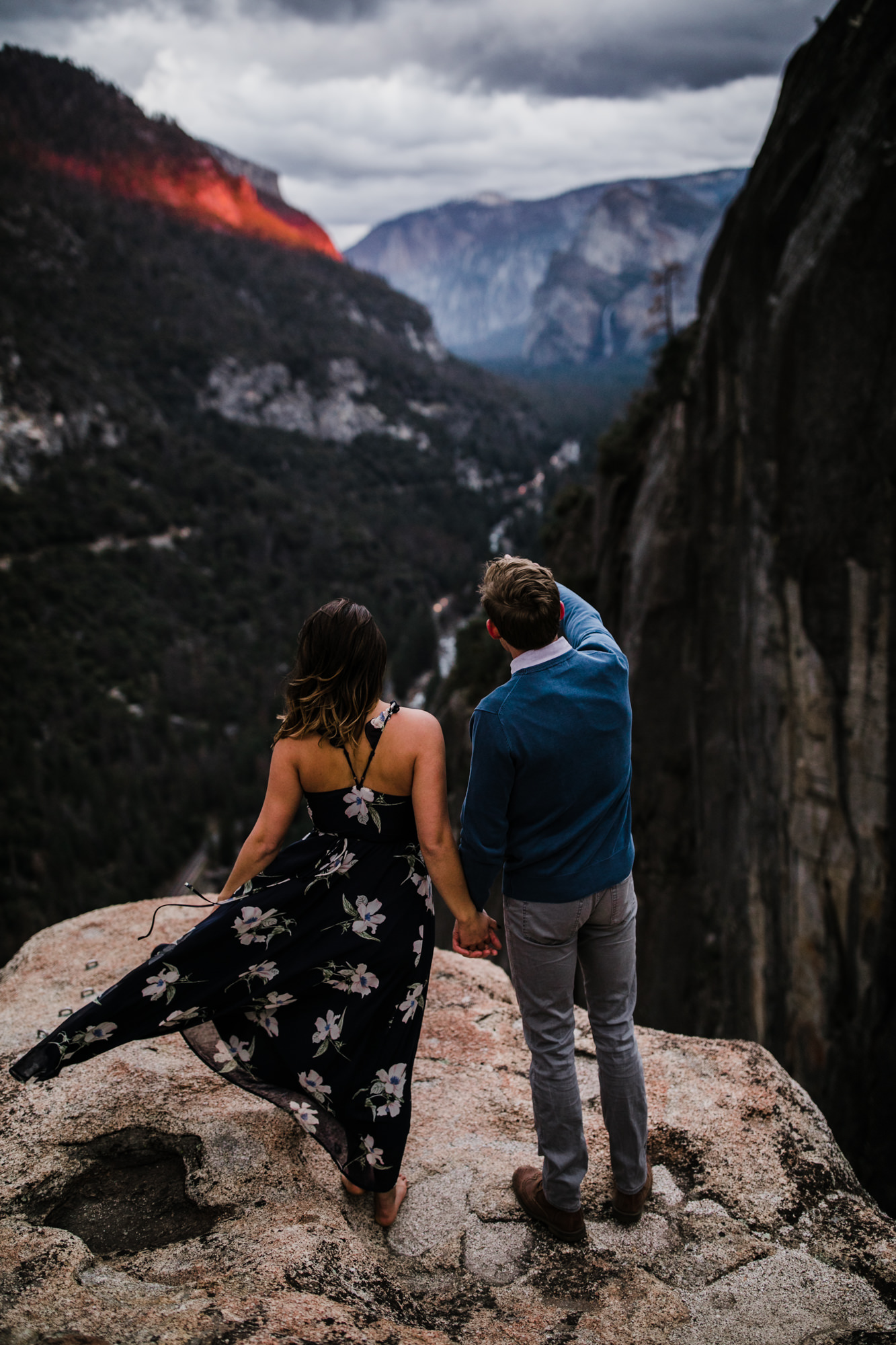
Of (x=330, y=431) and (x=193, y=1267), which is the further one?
(x=330, y=431)

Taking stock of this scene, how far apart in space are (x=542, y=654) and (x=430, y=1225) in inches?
89.0

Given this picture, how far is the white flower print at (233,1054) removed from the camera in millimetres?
3201

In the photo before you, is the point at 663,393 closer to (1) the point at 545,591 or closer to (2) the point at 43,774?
(1) the point at 545,591

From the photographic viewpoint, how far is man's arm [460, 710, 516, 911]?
2.62m

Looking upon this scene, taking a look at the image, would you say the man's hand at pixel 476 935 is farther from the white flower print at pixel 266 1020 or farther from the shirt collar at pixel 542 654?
the shirt collar at pixel 542 654

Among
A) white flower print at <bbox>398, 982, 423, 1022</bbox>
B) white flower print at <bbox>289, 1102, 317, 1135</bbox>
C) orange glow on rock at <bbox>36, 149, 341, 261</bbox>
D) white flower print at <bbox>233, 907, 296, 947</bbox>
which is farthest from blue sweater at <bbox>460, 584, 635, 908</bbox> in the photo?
orange glow on rock at <bbox>36, 149, 341, 261</bbox>

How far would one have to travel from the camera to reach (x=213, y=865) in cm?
4850

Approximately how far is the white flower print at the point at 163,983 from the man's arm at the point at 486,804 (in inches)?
46.1

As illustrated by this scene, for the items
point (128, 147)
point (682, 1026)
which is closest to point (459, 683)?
point (682, 1026)

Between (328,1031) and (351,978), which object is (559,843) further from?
(328,1031)

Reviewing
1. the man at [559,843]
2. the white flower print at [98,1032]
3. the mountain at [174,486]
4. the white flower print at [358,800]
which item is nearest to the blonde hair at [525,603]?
the man at [559,843]

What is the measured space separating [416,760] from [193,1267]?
1849mm

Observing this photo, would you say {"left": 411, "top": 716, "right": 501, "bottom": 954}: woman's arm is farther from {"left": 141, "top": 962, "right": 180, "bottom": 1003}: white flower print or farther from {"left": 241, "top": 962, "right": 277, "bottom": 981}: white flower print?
{"left": 141, "top": 962, "right": 180, "bottom": 1003}: white flower print

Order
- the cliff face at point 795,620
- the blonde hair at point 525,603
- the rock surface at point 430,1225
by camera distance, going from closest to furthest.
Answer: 1. the rock surface at point 430,1225
2. the blonde hair at point 525,603
3. the cliff face at point 795,620
